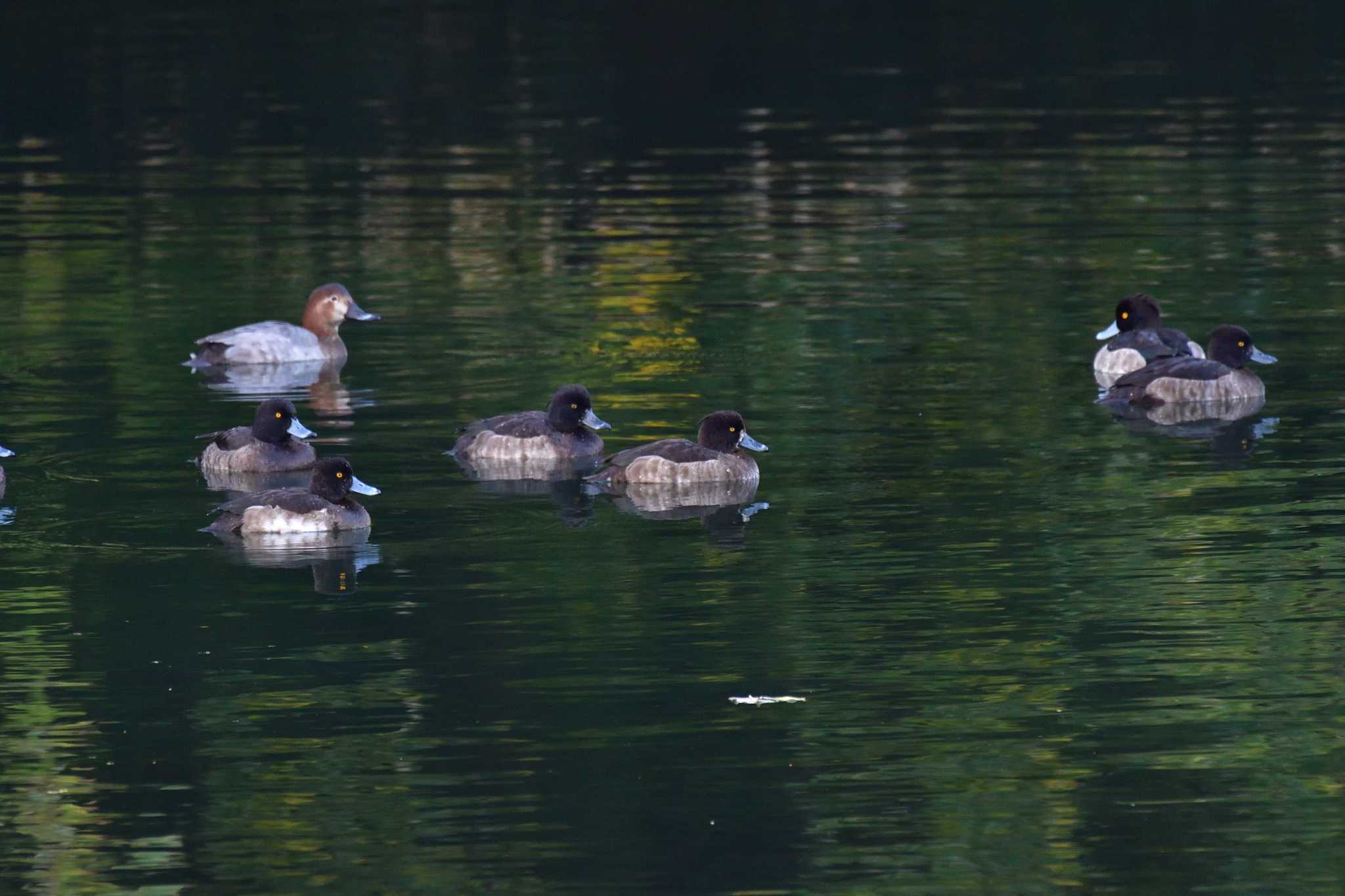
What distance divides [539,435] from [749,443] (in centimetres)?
179

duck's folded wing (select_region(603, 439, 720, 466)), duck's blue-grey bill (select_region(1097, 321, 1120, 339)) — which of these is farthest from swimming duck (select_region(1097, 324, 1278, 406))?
duck's folded wing (select_region(603, 439, 720, 466))

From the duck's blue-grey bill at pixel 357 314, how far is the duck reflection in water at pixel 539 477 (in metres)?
7.23

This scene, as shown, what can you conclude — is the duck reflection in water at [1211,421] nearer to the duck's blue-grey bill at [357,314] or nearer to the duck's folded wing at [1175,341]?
the duck's folded wing at [1175,341]

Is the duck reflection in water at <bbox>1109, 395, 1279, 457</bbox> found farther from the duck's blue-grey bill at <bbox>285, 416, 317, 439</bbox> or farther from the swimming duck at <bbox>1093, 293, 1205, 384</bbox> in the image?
the duck's blue-grey bill at <bbox>285, 416, 317, 439</bbox>

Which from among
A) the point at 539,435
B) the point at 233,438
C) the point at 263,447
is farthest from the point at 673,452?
the point at 233,438

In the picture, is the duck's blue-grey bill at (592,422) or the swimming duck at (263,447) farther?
the duck's blue-grey bill at (592,422)

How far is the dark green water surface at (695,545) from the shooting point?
1388cm

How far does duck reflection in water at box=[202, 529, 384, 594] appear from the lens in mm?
19234

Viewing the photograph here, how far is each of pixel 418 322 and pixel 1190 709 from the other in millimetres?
16531

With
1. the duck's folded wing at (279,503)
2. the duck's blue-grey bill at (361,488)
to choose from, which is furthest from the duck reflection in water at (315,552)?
the duck's blue-grey bill at (361,488)

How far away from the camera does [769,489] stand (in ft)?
71.9

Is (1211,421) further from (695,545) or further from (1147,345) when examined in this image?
(695,545)

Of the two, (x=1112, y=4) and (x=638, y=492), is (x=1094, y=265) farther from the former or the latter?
(x=1112, y=4)

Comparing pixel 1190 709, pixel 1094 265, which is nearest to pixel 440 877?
pixel 1190 709
